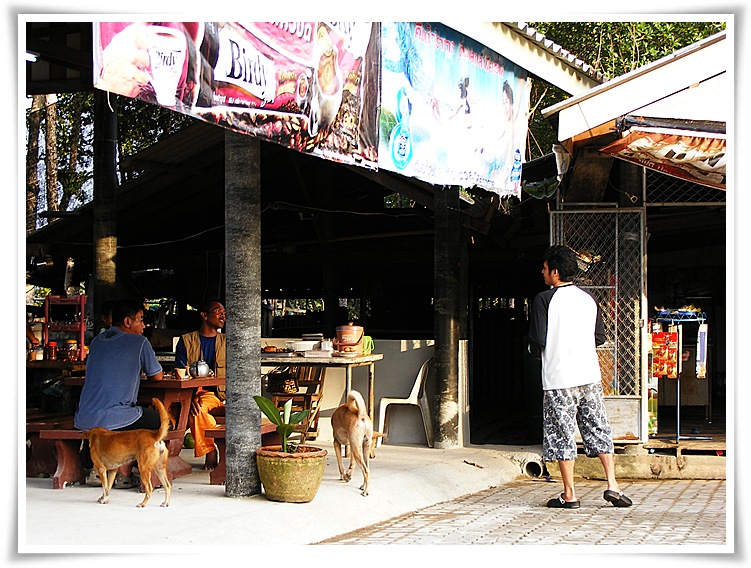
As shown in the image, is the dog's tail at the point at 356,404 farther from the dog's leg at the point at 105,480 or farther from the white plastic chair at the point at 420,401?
the white plastic chair at the point at 420,401

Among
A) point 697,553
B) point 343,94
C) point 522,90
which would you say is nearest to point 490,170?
point 522,90

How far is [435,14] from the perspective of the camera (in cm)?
614

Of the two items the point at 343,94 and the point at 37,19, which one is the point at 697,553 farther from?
the point at 37,19

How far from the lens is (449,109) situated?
8.09m

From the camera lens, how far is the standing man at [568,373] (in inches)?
283

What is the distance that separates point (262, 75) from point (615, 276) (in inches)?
195

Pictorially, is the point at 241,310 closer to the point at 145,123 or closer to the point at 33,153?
the point at 33,153

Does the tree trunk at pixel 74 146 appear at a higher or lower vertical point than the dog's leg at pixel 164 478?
higher

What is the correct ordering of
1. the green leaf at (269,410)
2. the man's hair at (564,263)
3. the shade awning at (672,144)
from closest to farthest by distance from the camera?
the green leaf at (269,410), the man's hair at (564,263), the shade awning at (672,144)

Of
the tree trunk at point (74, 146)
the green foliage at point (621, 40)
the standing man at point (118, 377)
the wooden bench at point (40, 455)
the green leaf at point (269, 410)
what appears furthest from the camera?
the tree trunk at point (74, 146)

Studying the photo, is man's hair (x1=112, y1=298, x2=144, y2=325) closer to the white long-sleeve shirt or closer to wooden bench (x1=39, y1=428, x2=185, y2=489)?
wooden bench (x1=39, y1=428, x2=185, y2=489)

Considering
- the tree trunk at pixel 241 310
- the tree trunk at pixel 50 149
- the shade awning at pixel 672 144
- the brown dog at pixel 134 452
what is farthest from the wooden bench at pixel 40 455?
the tree trunk at pixel 50 149

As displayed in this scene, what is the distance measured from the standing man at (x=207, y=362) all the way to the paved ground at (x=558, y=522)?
196 centimetres

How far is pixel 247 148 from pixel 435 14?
166 cm
